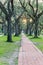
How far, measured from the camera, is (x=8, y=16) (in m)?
31.1

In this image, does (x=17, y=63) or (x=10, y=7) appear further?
(x=10, y=7)

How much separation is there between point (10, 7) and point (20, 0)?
14.1 metres

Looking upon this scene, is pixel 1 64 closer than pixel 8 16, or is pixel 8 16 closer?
pixel 1 64

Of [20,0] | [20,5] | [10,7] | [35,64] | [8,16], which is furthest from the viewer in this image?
[20,5]

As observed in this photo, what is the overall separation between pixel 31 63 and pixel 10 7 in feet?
71.4

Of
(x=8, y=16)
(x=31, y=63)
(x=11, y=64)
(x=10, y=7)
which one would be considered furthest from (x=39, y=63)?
(x=10, y=7)

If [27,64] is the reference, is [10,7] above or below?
above

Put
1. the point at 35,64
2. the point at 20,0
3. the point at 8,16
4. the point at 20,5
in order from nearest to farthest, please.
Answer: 1. the point at 35,64
2. the point at 8,16
3. the point at 20,0
4. the point at 20,5

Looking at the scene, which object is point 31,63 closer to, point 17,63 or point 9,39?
point 17,63

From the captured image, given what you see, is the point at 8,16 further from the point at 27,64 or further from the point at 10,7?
the point at 27,64

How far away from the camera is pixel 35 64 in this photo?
454 inches

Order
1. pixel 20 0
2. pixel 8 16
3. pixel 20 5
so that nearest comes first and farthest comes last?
pixel 8 16, pixel 20 0, pixel 20 5

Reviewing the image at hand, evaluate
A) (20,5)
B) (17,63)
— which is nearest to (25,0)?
(20,5)

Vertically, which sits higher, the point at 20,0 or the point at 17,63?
the point at 20,0
